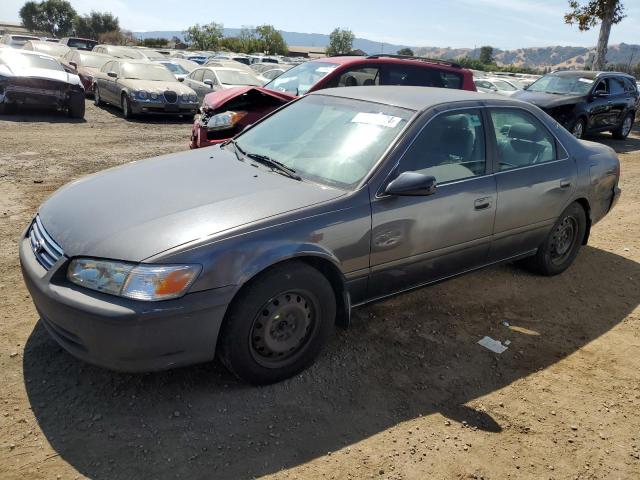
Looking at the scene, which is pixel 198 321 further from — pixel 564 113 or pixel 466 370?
pixel 564 113

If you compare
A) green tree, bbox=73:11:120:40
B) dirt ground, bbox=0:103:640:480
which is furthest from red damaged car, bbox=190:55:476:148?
green tree, bbox=73:11:120:40

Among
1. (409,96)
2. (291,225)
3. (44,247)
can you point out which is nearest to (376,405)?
(291,225)

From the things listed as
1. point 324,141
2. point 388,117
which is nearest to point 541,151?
point 388,117

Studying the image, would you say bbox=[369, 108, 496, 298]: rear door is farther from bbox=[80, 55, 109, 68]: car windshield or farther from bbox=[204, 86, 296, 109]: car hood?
bbox=[80, 55, 109, 68]: car windshield

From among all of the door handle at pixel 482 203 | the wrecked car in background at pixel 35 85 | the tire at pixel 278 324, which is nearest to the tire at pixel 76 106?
the wrecked car in background at pixel 35 85

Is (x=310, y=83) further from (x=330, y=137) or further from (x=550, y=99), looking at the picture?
(x=550, y=99)

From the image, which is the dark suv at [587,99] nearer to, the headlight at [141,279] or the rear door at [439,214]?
the rear door at [439,214]

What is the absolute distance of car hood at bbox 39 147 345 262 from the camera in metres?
2.74

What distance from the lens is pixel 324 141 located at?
3707mm

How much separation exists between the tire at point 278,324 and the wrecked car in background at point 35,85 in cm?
1054

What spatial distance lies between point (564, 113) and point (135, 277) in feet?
39.0

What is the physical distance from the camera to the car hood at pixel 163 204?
2.74 meters

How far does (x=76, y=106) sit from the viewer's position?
11820mm

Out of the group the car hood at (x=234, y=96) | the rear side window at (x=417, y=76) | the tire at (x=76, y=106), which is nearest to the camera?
the car hood at (x=234, y=96)
